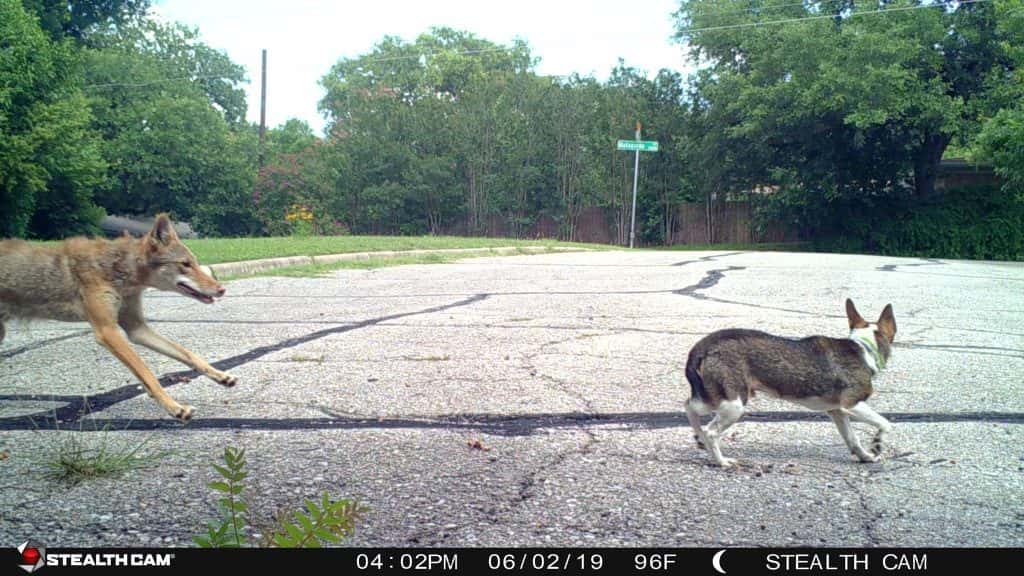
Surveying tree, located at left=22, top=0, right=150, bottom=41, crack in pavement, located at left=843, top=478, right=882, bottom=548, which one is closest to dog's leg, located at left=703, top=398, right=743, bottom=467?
crack in pavement, located at left=843, top=478, right=882, bottom=548

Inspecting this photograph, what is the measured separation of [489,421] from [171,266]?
7.33 feet

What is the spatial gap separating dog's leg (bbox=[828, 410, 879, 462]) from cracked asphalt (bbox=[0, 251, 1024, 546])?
0.07 metres

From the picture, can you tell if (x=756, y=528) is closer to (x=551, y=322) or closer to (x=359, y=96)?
(x=551, y=322)

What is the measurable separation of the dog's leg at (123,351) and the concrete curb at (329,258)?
6476mm

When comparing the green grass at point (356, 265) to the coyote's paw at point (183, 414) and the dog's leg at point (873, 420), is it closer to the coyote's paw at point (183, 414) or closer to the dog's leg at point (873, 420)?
the coyote's paw at point (183, 414)

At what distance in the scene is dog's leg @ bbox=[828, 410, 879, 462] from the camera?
4.10 metres

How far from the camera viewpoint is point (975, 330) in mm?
8203

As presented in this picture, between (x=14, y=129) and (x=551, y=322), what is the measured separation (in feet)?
65.7

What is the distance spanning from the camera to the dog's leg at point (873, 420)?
413 centimetres

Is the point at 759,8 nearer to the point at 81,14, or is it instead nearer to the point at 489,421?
the point at 81,14

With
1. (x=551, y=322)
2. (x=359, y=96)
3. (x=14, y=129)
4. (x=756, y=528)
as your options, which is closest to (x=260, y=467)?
(x=756, y=528)

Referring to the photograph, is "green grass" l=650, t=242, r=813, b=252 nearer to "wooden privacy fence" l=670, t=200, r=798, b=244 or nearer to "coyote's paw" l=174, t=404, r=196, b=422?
"wooden privacy fence" l=670, t=200, r=798, b=244
